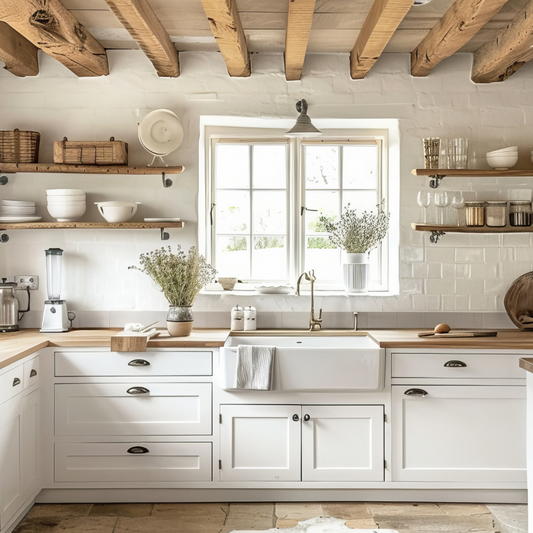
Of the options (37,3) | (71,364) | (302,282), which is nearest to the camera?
(37,3)

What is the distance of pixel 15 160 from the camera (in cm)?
356

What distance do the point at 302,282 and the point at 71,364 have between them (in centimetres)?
161

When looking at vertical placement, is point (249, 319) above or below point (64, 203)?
below

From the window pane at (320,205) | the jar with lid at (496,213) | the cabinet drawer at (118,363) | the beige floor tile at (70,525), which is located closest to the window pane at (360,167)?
the window pane at (320,205)

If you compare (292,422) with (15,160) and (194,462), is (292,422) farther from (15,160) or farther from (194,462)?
(15,160)

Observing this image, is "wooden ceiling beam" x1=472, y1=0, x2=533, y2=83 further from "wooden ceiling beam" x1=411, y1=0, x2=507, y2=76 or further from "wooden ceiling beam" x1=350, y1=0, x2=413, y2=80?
"wooden ceiling beam" x1=350, y1=0, x2=413, y2=80

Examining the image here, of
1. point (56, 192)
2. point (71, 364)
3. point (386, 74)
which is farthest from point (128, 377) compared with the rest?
point (386, 74)

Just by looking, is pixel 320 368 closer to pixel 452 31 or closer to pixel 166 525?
pixel 166 525

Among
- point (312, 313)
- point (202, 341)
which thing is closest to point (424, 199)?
point (312, 313)

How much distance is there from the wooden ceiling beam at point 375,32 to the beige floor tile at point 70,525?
2798 millimetres

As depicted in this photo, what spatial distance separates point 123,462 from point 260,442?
74 cm

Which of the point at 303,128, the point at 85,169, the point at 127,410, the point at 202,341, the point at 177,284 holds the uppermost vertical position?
the point at 303,128

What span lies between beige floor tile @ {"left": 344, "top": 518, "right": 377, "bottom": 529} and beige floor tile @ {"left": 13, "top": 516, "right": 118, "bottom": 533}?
1167mm

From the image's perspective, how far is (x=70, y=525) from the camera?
114 inches
